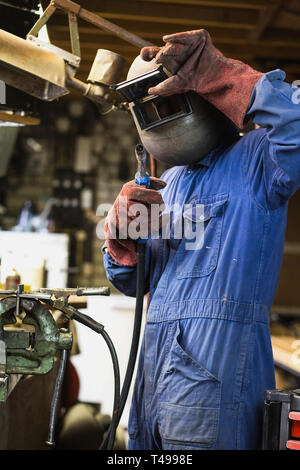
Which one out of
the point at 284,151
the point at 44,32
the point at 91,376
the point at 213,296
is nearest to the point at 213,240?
the point at 213,296

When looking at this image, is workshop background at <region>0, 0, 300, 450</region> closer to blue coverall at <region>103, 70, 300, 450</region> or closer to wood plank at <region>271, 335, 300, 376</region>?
wood plank at <region>271, 335, 300, 376</region>

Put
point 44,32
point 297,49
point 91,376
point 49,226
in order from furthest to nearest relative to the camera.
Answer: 1. point 49,226
2. point 91,376
3. point 297,49
4. point 44,32

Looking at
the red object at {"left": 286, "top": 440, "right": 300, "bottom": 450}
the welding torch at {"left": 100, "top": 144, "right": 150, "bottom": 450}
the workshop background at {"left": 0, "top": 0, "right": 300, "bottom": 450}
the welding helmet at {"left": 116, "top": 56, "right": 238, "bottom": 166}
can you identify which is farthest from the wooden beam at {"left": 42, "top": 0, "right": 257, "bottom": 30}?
the red object at {"left": 286, "top": 440, "right": 300, "bottom": 450}

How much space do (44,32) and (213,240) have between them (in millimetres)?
879

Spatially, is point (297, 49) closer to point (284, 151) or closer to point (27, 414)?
point (284, 151)

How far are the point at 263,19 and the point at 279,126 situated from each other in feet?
4.37

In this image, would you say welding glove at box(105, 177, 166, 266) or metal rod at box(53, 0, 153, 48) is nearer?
welding glove at box(105, 177, 166, 266)

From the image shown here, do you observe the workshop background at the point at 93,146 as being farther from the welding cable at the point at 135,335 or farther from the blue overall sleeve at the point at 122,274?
the welding cable at the point at 135,335

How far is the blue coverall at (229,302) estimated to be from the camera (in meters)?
1.35

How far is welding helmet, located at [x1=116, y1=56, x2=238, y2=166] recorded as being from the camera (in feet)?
4.93

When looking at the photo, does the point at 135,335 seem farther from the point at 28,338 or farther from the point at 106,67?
the point at 106,67

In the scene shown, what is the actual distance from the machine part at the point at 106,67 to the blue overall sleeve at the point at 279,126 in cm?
58

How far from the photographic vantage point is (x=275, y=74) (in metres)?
1.33

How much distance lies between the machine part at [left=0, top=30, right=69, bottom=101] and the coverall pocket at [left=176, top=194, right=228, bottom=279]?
494mm
